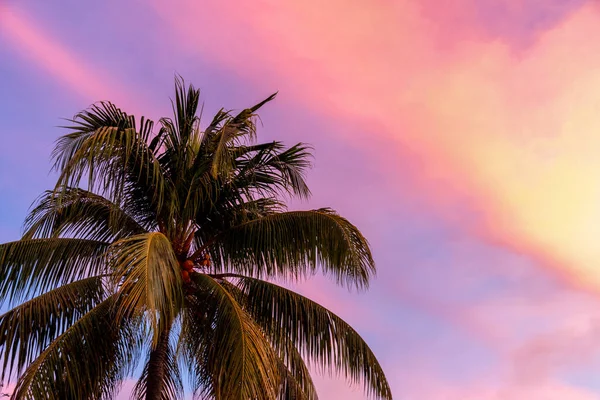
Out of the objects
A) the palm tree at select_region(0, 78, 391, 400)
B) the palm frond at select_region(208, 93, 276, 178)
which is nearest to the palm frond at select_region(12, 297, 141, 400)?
the palm tree at select_region(0, 78, 391, 400)

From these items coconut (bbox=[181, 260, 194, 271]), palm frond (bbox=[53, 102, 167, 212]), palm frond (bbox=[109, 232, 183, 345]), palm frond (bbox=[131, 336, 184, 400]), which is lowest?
palm frond (bbox=[131, 336, 184, 400])

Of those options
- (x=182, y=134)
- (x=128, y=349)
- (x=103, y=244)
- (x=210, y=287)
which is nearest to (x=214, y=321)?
(x=210, y=287)

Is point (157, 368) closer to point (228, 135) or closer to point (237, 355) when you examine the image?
point (237, 355)

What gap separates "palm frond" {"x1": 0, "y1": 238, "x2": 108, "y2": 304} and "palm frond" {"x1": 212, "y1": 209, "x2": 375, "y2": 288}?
198cm

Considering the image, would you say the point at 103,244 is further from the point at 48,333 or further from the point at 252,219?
the point at 252,219

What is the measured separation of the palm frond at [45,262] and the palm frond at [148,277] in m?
1.52

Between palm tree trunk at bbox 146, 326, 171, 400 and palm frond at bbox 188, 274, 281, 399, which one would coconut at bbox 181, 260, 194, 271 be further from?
palm tree trunk at bbox 146, 326, 171, 400

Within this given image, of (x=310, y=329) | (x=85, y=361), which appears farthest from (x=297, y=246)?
(x=85, y=361)

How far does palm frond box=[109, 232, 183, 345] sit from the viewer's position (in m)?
8.54

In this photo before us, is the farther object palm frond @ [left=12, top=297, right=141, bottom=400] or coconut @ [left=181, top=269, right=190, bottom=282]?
coconut @ [left=181, top=269, right=190, bottom=282]

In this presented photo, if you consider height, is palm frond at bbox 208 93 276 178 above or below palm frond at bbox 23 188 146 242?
above

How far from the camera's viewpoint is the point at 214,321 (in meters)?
10.3

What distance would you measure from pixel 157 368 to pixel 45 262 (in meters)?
2.39

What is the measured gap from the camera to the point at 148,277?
8656 mm
